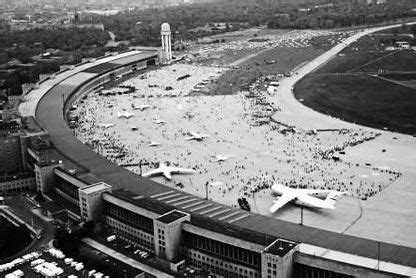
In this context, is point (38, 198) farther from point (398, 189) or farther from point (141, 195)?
point (398, 189)

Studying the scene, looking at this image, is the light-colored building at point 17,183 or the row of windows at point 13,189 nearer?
the row of windows at point 13,189

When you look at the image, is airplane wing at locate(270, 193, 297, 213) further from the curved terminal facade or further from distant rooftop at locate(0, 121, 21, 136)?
distant rooftop at locate(0, 121, 21, 136)

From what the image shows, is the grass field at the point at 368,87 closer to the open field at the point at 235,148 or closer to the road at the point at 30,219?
the open field at the point at 235,148

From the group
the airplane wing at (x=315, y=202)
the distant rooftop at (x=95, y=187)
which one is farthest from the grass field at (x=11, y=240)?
the airplane wing at (x=315, y=202)

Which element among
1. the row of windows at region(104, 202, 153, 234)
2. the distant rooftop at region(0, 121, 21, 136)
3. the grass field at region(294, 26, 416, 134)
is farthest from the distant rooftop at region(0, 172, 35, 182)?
the grass field at region(294, 26, 416, 134)

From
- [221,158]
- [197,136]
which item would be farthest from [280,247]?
[197,136]

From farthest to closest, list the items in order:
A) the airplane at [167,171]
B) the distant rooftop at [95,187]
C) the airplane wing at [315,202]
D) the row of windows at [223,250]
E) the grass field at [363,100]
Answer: the grass field at [363,100], the airplane at [167,171], the airplane wing at [315,202], the distant rooftop at [95,187], the row of windows at [223,250]

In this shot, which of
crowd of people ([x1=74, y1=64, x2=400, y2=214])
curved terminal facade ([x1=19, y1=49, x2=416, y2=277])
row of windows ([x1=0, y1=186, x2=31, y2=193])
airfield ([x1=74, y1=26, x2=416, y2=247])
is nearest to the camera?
curved terminal facade ([x1=19, y1=49, x2=416, y2=277])
